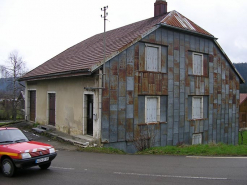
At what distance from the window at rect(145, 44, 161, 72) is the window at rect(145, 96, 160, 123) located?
5.58 feet

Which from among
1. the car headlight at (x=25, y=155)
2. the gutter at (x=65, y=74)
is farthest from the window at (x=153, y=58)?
the car headlight at (x=25, y=155)

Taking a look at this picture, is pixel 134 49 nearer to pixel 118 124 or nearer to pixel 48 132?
pixel 118 124

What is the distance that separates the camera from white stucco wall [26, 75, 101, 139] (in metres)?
13.1

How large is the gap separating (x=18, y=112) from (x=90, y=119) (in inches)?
1262

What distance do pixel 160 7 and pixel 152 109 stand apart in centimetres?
751

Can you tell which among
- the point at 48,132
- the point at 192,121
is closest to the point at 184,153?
the point at 192,121

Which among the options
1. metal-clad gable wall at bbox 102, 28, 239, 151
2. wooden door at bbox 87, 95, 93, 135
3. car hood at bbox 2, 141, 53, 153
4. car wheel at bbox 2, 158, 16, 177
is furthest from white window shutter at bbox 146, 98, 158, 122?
car wheel at bbox 2, 158, 16, 177

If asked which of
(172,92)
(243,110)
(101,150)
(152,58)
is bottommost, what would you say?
(101,150)

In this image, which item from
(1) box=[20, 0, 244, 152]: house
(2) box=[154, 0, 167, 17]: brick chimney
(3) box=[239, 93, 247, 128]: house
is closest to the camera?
(1) box=[20, 0, 244, 152]: house

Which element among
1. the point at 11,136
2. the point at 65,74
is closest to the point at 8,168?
the point at 11,136

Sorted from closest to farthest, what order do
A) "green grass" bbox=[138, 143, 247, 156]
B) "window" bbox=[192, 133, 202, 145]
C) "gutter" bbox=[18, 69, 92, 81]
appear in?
"green grass" bbox=[138, 143, 247, 156] < "gutter" bbox=[18, 69, 92, 81] < "window" bbox=[192, 133, 202, 145]

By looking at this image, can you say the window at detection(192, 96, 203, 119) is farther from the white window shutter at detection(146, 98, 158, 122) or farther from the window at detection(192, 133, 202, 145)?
the white window shutter at detection(146, 98, 158, 122)

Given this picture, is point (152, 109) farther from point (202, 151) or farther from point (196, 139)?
point (196, 139)

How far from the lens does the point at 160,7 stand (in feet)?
59.6
